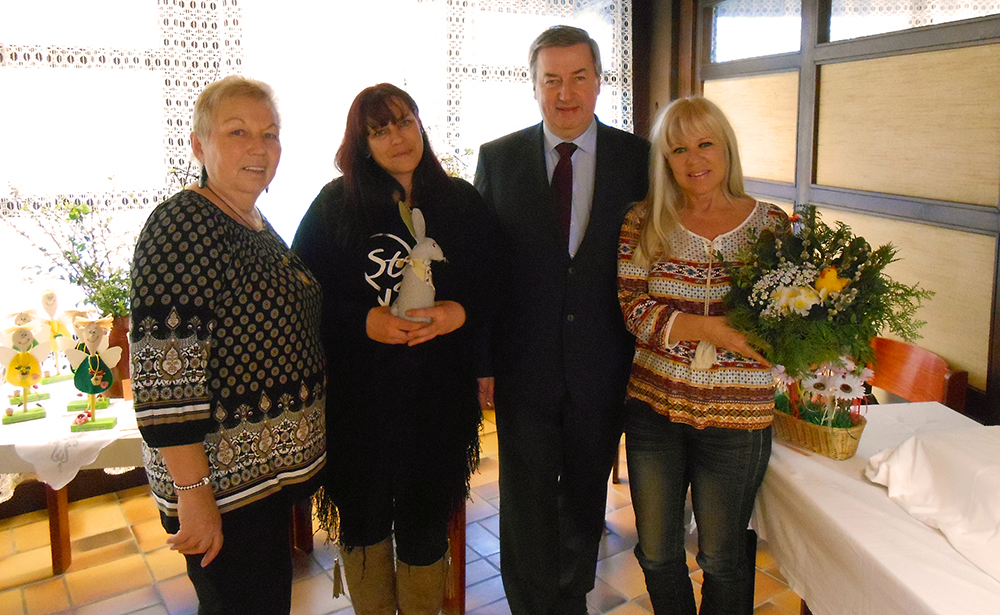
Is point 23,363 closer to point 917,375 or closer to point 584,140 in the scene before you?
point 584,140

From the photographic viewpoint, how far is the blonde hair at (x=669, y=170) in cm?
186

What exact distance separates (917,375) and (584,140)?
54.1 inches

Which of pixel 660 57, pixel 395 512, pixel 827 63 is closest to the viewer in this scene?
pixel 395 512

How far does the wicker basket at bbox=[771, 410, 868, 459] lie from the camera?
5.87 ft

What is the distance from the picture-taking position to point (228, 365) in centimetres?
151

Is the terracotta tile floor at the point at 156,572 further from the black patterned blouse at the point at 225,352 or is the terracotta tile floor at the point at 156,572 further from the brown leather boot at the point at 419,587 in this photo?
the black patterned blouse at the point at 225,352

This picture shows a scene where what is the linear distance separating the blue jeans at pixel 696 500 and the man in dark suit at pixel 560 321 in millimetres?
234

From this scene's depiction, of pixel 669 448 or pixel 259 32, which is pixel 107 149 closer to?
pixel 259 32

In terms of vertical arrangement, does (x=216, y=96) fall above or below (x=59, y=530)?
above

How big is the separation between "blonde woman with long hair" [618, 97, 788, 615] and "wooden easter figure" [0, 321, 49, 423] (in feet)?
7.30

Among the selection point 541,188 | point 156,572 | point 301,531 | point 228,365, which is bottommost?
point 156,572

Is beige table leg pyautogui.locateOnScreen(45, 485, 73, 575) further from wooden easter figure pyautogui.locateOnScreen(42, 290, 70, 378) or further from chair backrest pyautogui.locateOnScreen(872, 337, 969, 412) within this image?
chair backrest pyautogui.locateOnScreen(872, 337, 969, 412)

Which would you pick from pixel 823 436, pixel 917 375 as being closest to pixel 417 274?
pixel 823 436

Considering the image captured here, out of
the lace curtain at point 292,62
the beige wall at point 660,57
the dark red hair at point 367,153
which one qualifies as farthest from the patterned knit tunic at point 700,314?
the beige wall at point 660,57
